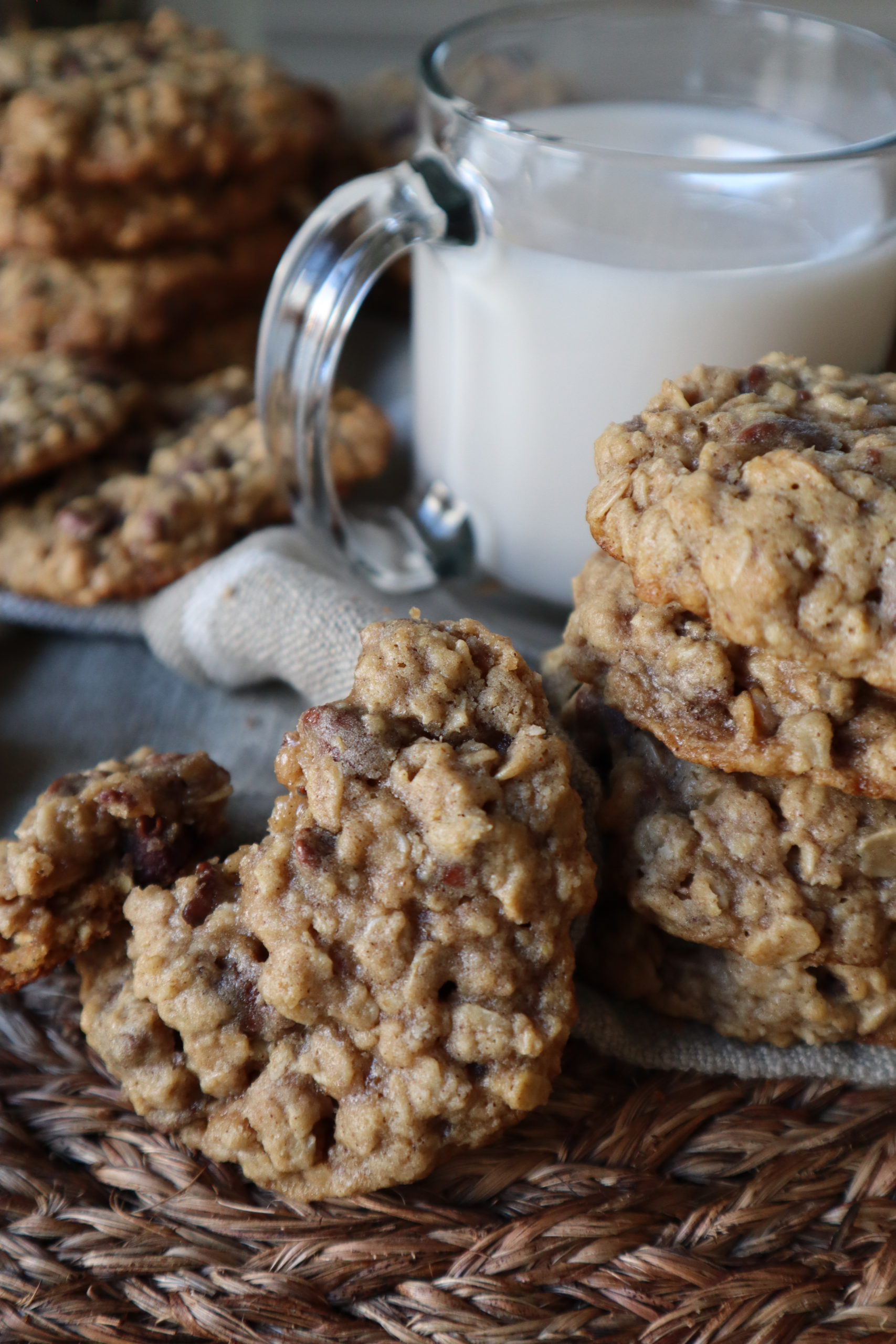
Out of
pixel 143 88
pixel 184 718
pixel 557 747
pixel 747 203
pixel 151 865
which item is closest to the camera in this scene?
pixel 557 747

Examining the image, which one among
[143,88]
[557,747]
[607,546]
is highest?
[143,88]

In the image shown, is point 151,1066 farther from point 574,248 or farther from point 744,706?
point 574,248

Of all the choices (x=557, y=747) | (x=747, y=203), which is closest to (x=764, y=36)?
(x=747, y=203)

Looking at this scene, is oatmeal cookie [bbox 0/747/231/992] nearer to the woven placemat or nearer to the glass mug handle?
the woven placemat

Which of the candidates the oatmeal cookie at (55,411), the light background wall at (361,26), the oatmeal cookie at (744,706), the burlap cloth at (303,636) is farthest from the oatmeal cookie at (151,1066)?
the light background wall at (361,26)

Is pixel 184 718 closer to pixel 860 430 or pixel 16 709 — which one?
pixel 16 709

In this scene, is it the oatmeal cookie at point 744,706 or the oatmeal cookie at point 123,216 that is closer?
the oatmeal cookie at point 744,706

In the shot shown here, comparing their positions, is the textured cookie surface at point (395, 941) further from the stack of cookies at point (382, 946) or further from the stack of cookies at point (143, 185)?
the stack of cookies at point (143, 185)
